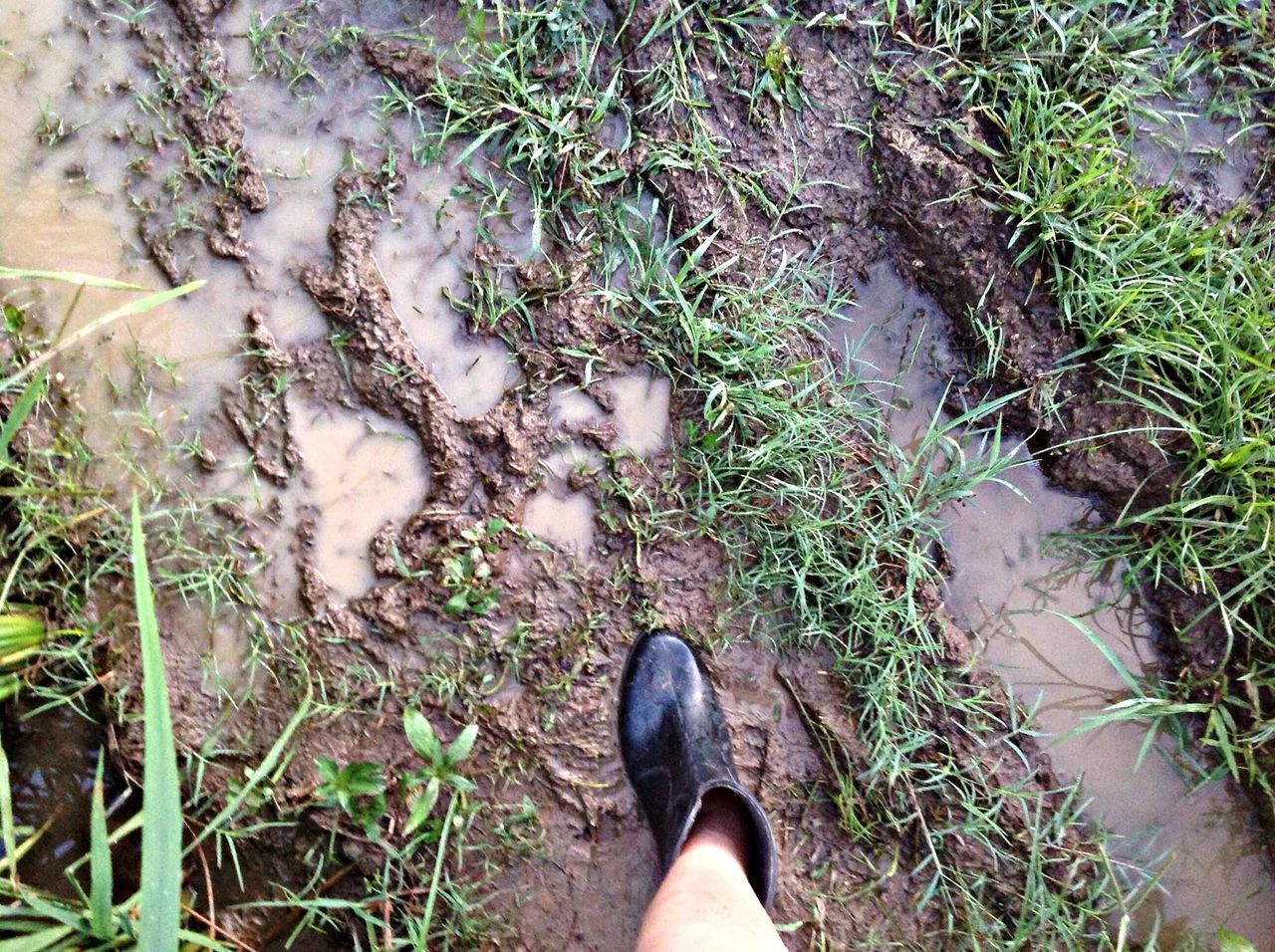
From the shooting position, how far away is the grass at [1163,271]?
2025mm

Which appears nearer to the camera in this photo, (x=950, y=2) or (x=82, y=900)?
Result: (x=82, y=900)

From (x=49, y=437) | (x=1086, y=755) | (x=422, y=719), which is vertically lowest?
(x=1086, y=755)

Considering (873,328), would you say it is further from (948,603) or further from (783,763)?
(783,763)

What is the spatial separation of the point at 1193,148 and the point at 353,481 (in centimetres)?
225

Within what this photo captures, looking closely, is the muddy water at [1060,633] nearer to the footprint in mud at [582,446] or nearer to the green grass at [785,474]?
the green grass at [785,474]

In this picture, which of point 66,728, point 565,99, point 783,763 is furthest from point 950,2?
point 66,728

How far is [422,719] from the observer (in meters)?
1.95

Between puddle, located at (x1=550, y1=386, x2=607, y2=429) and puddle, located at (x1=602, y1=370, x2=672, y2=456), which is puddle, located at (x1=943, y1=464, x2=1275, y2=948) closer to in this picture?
puddle, located at (x1=602, y1=370, x2=672, y2=456)

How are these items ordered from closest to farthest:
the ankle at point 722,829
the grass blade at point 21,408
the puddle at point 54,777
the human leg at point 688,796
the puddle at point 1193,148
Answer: the grass blade at point 21,408 < the human leg at point 688,796 < the ankle at point 722,829 < the puddle at point 54,777 < the puddle at point 1193,148

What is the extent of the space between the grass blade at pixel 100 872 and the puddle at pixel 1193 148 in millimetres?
2721

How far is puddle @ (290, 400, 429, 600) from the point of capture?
207cm

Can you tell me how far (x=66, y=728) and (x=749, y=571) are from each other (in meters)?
1.67


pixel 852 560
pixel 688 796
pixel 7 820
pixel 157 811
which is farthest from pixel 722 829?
pixel 7 820

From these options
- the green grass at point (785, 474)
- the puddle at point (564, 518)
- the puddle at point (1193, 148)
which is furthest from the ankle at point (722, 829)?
the puddle at point (1193, 148)
